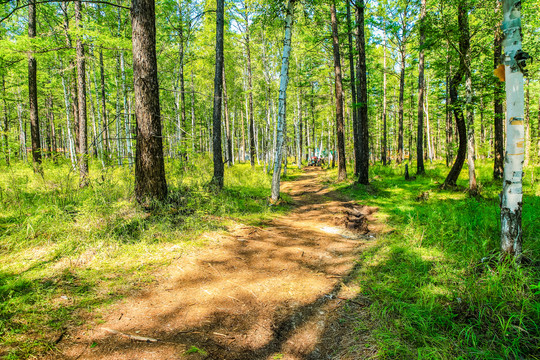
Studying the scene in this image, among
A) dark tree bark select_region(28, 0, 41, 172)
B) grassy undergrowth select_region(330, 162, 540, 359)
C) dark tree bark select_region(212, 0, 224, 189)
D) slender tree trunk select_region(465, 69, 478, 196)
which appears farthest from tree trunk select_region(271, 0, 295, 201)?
dark tree bark select_region(28, 0, 41, 172)

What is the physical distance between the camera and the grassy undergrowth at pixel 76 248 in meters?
2.31

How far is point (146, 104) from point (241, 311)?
14.8ft

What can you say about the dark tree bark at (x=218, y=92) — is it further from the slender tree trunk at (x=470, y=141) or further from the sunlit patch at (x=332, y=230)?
the slender tree trunk at (x=470, y=141)

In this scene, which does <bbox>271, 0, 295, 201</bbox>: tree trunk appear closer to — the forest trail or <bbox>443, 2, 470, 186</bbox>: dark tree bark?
the forest trail

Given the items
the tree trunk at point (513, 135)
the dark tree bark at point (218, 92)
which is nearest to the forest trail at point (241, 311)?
the tree trunk at point (513, 135)

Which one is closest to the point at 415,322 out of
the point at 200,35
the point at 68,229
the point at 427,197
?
the point at 68,229

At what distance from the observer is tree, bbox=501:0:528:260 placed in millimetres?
2765

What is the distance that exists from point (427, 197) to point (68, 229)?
33.0ft

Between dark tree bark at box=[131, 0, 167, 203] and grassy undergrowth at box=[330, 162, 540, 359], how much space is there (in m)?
4.54

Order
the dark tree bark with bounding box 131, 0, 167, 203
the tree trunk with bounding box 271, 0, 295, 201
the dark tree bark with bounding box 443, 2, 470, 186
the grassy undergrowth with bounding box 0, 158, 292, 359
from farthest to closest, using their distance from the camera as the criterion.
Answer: the tree trunk with bounding box 271, 0, 295, 201 < the dark tree bark with bounding box 443, 2, 470, 186 < the dark tree bark with bounding box 131, 0, 167, 203 < the grassy undergrowth with bounding box 0, 158, 292, 359

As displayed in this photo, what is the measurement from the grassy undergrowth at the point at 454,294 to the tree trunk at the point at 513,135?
41cm

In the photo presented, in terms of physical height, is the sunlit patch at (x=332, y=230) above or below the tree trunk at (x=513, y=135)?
below

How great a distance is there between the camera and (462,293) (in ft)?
8.45

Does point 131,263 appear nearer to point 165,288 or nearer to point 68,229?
point 165,288
